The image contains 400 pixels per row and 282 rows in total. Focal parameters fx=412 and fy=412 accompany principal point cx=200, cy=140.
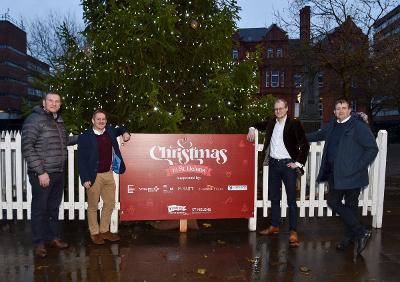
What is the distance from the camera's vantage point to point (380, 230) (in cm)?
648

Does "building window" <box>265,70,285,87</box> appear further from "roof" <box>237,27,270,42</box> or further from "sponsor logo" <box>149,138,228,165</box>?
"sponsor logo" <box>149,138,228,165</box>

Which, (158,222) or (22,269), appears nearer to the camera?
(22,269)

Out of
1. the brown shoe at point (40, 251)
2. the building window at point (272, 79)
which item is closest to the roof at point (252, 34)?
the building window at point (272, 79)

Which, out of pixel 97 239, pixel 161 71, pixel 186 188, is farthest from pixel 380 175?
pixel 97 239

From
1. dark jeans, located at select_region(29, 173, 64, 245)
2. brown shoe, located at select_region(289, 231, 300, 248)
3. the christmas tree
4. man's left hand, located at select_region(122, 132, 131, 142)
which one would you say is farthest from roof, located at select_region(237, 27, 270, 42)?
dark jeans, located at select_region(29, 173, 64, 245)

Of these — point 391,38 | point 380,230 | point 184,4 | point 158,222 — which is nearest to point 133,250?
point 158,222

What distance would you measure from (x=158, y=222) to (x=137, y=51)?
294 centimetres

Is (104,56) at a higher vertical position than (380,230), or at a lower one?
higher

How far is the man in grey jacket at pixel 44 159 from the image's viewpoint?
495 cm

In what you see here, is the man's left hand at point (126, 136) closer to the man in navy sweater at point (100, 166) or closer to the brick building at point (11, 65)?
the man in navy sweater at point (100, 166)

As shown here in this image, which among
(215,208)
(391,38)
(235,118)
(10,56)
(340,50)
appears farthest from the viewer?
(10,56)

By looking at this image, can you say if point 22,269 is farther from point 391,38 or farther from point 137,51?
point 391,38

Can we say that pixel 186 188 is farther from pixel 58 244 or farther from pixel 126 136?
pixel 58 244

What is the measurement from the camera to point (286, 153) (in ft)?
18.6
